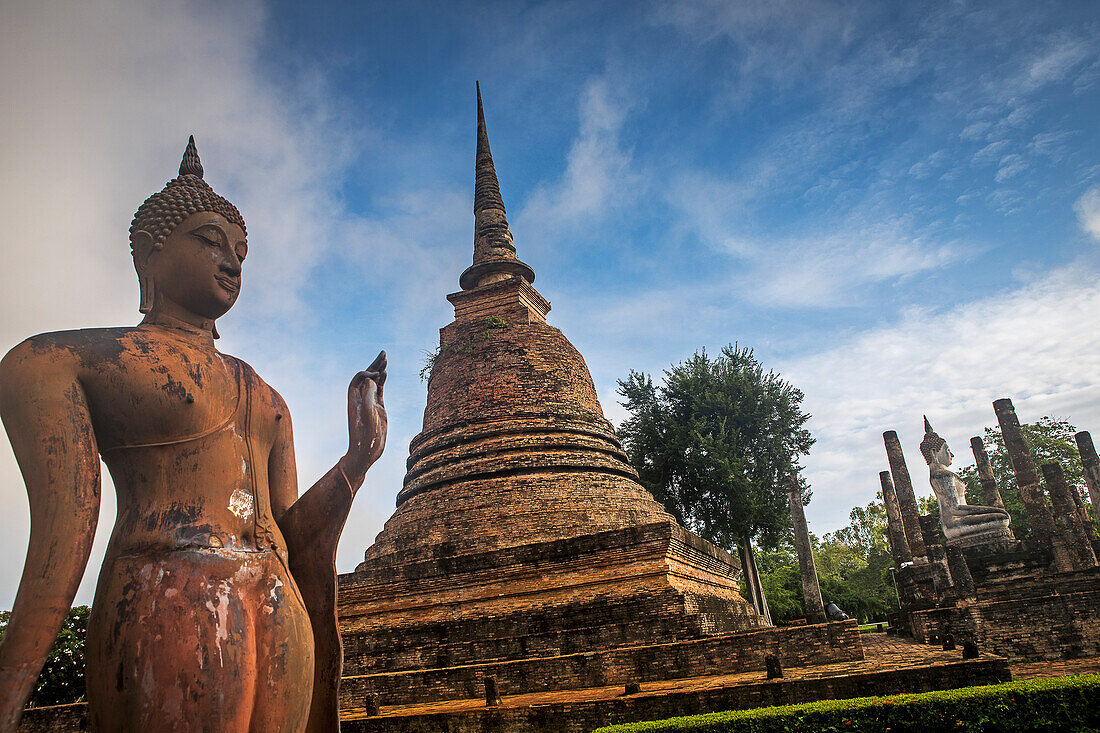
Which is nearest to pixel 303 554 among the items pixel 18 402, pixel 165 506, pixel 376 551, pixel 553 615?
pixel 165 506

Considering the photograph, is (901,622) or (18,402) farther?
(901,622)

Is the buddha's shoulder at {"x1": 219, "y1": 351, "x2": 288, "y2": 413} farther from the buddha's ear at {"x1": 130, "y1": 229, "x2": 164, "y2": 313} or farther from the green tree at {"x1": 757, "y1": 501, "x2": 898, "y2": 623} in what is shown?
the green tree at {"x1": 757, "y1": 501, "x2": 898, "y2": 623}

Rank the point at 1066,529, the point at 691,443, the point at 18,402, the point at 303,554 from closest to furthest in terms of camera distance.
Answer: the point at 18,402, the point at 303,554, the point at 1066,529, the point at 691,443

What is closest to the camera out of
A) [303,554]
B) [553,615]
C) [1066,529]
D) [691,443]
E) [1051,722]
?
[303,554]

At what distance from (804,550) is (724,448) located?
5.58 m

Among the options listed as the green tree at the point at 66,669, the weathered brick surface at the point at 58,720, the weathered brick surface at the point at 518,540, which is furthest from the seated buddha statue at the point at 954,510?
the green tree at the point at 66,669

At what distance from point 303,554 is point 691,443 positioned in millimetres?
23015

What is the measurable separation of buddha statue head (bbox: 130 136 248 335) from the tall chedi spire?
15.8 metres

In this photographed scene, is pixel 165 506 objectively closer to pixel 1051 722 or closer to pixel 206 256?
pixel 206 256

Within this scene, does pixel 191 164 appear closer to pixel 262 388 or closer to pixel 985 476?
pixel 262 388

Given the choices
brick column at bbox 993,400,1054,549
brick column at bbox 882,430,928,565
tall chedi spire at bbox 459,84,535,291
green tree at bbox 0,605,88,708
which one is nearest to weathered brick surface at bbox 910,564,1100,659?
brick column at bbox 993,400,1054,549

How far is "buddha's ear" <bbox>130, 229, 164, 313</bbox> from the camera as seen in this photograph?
302 centimetres

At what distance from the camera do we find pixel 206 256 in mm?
3039

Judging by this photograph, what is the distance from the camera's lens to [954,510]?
20922 millimetres
